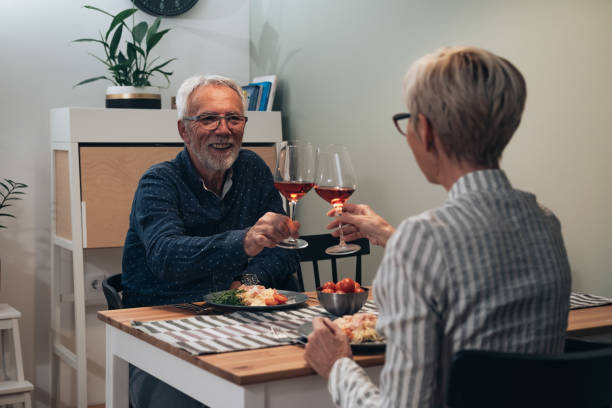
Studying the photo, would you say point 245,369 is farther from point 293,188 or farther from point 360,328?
point 293,188

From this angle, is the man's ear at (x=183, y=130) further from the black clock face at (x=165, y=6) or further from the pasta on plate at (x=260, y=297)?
the black clock face at (x=165, y=6)

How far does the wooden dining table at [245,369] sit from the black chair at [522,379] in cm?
45

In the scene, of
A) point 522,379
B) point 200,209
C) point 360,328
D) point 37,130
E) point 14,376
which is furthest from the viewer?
point 37,130

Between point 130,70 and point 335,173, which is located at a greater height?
point 130,70

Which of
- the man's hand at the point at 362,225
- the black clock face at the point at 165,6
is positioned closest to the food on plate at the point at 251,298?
the man's hand at the point at 362,225

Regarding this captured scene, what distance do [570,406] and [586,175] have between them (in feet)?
→ 4.76

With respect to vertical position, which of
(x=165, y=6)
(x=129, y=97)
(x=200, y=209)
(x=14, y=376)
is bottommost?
(x=14, y=376)

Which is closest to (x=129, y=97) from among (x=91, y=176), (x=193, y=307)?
(x=91, y=176)

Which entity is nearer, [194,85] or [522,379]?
[522,379]

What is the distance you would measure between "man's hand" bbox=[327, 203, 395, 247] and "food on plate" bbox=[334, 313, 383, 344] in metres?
0.32

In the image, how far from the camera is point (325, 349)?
54.9 inches

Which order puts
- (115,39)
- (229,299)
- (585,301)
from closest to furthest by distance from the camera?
(229,299), (585,301), (115,39)

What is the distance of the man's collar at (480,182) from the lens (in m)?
1.14

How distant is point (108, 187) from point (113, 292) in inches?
53.4
